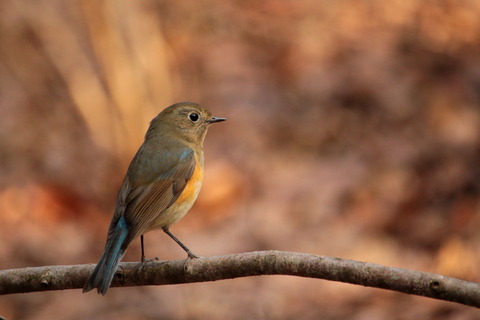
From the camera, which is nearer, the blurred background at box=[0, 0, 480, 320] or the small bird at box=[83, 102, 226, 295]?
the small bird at box=[83, 102, 226, 295]

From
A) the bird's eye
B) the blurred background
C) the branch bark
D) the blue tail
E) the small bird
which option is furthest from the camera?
the blurred background

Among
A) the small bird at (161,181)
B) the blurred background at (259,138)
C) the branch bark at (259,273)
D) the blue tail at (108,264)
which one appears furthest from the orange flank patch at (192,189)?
the blurred background at (259,138)

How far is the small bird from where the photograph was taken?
3.42 meters

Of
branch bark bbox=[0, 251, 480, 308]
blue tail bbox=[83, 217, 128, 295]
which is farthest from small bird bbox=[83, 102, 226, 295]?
branch bark bbox=[0, 251, 480, 308]

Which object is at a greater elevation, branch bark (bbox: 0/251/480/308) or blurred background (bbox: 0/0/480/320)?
blurred background (bbox: 0/0/480/320)

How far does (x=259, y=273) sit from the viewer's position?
9.23 feet

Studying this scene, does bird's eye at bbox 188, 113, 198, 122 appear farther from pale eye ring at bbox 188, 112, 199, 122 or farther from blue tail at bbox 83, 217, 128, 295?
blue tail at bbox 83, 217, 128, 295

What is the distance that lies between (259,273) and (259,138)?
4901 millimetres

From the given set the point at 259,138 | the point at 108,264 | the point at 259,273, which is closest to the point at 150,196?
the point at 108,264

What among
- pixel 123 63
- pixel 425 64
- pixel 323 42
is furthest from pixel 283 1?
pixel 123 63

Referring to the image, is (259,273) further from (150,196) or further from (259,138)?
(259,138)

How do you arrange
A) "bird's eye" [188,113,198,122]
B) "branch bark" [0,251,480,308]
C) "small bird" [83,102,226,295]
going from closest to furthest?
1. "branch bark" [0,251,480,308]
2. "small bird" [83,102,226,295]
3. "bird's eye" [188,113,198,122]

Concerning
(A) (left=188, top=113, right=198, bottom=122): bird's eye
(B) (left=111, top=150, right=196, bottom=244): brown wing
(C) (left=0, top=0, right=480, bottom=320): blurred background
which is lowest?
(B) (left=111, top=150, right=196, bottom=244): brown wing

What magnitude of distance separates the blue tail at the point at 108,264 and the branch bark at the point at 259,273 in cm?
9
